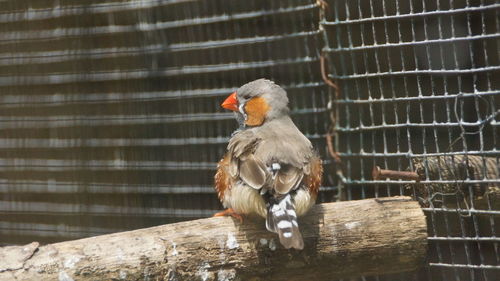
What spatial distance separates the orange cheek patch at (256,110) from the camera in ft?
11.1

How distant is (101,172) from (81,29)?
97cm

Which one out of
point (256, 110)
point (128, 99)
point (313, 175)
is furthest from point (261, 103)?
point (128, 99)

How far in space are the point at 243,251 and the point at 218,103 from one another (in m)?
1.61

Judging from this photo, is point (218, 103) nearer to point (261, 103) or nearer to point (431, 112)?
point (261, 103)

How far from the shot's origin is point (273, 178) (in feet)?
8.89

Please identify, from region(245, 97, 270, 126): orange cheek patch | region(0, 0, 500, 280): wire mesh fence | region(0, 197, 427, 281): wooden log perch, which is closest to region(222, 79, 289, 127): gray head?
region(245, 97, 270, 126): orange cheek patch

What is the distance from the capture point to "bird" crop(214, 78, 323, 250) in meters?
2.54

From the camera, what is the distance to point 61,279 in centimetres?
241

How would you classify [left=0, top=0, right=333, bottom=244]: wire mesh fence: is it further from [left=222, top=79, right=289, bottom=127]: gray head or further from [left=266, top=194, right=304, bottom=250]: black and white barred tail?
[left=266, top=194, right=304, bottom=250]: black and white barred tail

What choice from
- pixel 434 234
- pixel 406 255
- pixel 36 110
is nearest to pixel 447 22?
pixel 434 234

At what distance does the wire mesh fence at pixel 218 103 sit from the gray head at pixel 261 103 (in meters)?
0.38

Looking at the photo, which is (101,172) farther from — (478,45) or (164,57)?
(478,45)

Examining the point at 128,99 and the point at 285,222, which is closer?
the point at 285,222

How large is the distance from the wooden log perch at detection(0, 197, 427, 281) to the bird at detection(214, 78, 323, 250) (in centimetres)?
9
